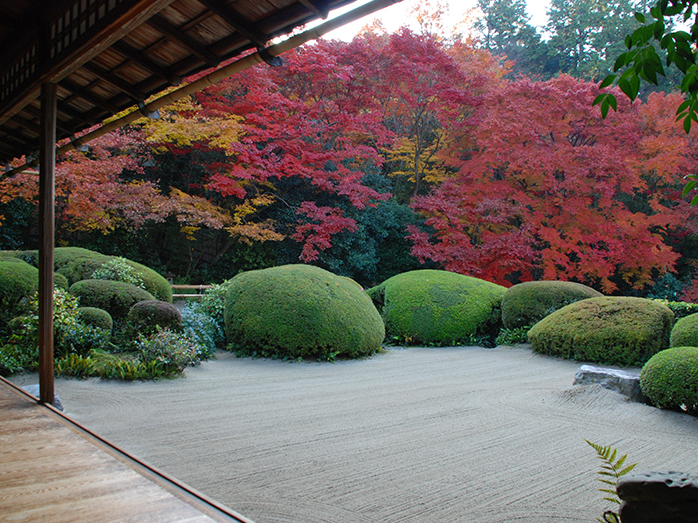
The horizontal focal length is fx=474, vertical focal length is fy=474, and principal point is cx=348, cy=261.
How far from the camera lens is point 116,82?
12.7ft

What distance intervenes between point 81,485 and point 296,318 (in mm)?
4986

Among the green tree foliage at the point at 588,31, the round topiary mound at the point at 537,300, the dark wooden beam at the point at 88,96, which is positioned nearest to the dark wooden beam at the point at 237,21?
the dark wooden beam at the point at 88,96

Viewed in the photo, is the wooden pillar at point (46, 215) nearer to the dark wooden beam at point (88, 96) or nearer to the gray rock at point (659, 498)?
the dark wooden beam at point (88, 96)

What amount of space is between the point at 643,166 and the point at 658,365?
10334mm

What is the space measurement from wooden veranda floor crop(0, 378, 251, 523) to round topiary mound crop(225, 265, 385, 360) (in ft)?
13.6

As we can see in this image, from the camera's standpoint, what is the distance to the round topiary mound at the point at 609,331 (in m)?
6.91

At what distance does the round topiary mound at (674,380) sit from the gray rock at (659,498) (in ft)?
11.7

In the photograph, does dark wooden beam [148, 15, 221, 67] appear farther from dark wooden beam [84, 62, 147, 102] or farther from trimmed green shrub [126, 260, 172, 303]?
trimmed green shrub [126, 260, 172, 303]

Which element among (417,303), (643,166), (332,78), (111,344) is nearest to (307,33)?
(111,344)

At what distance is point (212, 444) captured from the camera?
3797 millimetres

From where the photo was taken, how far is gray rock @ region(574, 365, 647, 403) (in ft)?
17.4

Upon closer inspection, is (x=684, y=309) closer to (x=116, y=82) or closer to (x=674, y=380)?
(x=674, y=380)

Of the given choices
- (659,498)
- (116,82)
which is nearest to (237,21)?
(116,82)

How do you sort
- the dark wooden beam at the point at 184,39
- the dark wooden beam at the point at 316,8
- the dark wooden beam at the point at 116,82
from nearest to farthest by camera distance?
the dark wooden beam at the point at 316,8 → the dark wooden beam at the point at 184,39 → the dark wooden beam at the point at 116,82
